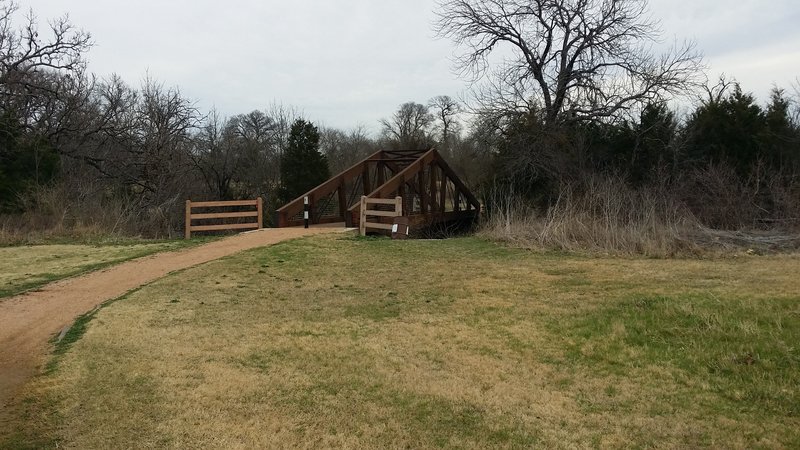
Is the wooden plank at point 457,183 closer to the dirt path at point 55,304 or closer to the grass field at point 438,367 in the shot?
the dirt path at point 55,304

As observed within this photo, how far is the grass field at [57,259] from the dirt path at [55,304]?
1.38 feet

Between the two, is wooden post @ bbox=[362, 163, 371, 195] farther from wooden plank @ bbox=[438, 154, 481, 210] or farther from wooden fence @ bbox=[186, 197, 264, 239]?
wooden fence @ bbox=[186, 197, 264, 239]

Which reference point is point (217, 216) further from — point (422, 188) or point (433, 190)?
point (433, 190)

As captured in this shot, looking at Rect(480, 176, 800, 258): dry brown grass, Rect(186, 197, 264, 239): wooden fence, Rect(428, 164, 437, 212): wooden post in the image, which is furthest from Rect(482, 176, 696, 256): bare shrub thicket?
Rect(186, 197, 264, 239): wooden fence

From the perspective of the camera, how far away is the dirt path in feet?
16.5

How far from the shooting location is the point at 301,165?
91.6 ft

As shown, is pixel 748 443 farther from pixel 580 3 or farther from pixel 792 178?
pixel 580 3

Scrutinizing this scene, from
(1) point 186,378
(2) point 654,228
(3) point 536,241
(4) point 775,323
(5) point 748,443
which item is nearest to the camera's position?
(5) point 748,443

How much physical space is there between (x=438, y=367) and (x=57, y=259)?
9.67 m

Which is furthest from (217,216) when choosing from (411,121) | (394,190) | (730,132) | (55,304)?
(411,121)

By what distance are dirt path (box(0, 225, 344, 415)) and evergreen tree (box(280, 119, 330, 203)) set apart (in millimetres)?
15133

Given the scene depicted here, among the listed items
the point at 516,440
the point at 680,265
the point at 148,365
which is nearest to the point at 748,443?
the point at 516,440

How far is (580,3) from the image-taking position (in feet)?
69.1

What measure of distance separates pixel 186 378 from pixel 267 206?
25.4m
